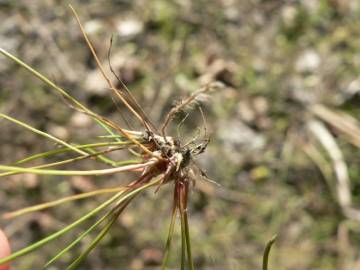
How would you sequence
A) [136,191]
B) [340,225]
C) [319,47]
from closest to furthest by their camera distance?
[136,191]
[340,225]
[319,47]

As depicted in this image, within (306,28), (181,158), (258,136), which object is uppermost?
(306,28)

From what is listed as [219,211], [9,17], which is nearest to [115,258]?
[219,211]

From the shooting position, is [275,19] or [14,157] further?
[275,19]

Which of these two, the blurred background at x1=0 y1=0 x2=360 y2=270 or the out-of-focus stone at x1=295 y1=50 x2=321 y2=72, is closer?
the blurred background at x1=0 y1=0 x2=360 y2=270

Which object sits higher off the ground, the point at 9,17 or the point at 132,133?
the point at 9,17

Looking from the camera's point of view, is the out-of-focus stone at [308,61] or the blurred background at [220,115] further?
the out-of-focus stone at [308,61]

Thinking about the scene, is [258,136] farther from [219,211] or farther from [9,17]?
[9,17]

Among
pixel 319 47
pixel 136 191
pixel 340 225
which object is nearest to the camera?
pixel 136 191

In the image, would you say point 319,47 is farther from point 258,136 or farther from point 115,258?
point 115,258
